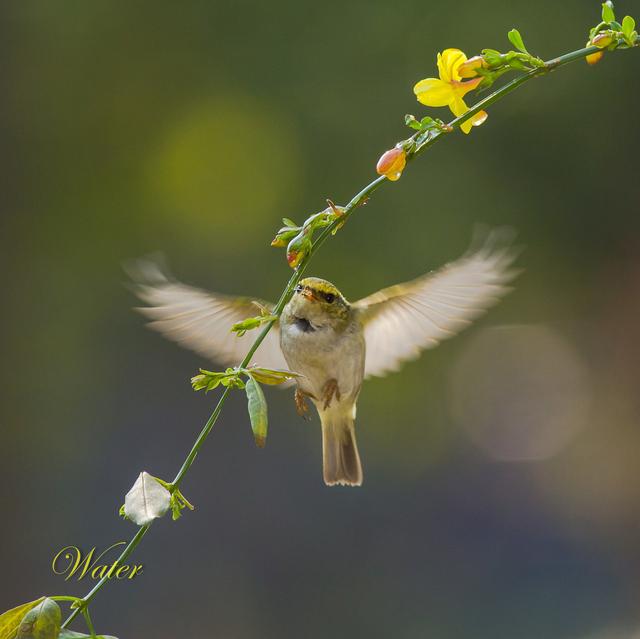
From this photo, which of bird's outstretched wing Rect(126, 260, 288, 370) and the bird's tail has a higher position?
bird's outstretched wing Rect(126, 260, 288, 370)

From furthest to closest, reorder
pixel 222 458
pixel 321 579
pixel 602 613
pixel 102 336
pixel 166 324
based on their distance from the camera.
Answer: pixel 102 336 < pixel 222 458 < pixel 321 579 < pixel 602 613 < pixel 166 324

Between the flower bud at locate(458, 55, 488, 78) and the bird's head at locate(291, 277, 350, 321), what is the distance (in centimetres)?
79

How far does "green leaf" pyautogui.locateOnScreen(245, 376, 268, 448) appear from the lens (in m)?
1.13

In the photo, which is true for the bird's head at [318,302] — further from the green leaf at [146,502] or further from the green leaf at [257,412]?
the green leaf at [146,502]

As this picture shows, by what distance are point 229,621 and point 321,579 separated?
21.4 inches

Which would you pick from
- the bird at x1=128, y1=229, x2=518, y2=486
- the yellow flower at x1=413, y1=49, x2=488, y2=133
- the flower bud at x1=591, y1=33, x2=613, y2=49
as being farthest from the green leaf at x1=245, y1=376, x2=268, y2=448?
the bird at x1=128, y1=229, x2=518, y2=486

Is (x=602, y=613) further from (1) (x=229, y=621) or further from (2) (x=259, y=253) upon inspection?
(2) (x=259, y=253)

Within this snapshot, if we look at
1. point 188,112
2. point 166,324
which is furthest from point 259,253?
point 166,324

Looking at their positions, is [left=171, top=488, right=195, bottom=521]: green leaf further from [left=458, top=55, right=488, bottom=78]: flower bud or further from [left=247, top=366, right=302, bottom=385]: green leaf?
[left=458, top=55, right=488, bottom=78]: flower bud

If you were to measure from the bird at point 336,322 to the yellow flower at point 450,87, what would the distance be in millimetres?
576

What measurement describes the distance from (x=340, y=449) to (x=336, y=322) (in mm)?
439

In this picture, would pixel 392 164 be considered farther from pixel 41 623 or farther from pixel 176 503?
pixel 41 623

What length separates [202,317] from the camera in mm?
2293

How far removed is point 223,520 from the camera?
5.30 metres
